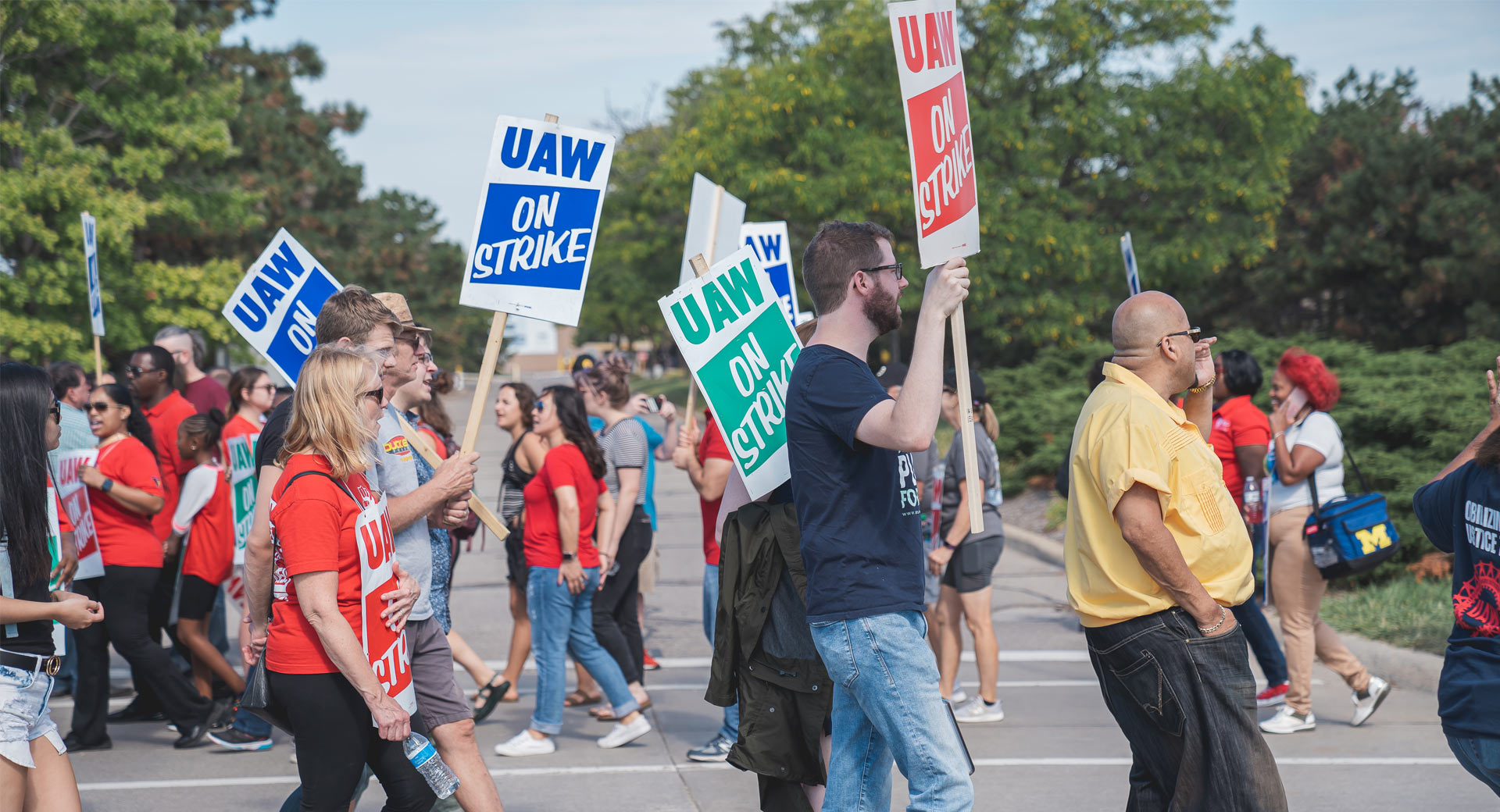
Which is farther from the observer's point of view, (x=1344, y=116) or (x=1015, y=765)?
(x=1344, y=116)

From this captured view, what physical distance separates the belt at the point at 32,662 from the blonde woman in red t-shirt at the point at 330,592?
0.78m

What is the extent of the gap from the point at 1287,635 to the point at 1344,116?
26.7 metres

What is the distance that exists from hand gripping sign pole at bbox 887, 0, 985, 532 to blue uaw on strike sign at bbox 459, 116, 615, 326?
4.45ft

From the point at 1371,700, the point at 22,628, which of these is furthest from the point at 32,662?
the point at 1371,700

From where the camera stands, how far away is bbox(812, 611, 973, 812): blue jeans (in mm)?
3346

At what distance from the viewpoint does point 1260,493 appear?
22.4 ft

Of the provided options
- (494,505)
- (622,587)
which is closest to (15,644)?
(622,587)

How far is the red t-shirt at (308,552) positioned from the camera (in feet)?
11.0

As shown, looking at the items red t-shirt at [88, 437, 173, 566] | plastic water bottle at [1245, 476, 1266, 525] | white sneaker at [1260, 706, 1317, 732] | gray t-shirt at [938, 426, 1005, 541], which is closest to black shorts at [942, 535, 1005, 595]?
gray t-shirt at [938, 426, 1005, 541]

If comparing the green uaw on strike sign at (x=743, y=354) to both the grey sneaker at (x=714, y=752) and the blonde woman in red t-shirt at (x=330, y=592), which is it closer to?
the blonde woman in red t-shirt at (x=330, y=592)

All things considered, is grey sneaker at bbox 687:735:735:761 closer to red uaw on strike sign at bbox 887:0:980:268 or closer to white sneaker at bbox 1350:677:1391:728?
red uaw on strike sign at bbox 887:0:980:268

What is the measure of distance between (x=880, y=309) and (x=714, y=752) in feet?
10.6

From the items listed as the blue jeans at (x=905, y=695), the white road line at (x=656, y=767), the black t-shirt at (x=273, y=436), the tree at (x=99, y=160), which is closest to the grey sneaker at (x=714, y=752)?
the white road line at (x=656, y=767)

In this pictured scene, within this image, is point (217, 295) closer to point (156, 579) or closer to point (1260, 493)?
point (156, 579)
